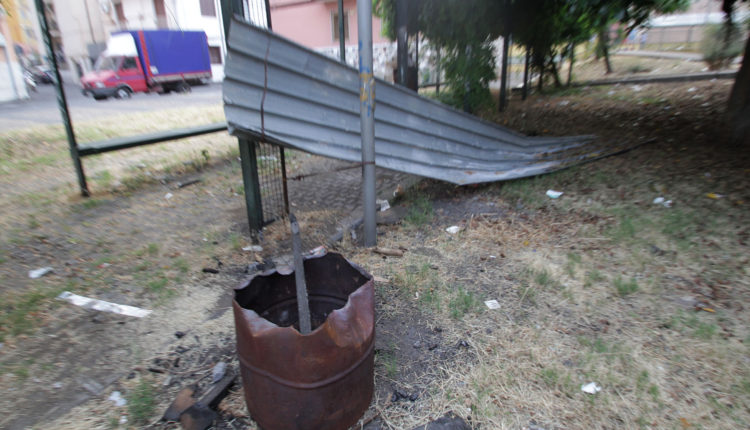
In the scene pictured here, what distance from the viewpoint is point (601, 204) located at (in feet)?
13.6

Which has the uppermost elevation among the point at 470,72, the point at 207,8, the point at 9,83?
the point at 207,8

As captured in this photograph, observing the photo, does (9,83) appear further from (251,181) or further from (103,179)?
(251,181)

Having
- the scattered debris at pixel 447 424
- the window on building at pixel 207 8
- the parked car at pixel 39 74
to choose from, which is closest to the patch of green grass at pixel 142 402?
the scattered debris at pixel 447 424

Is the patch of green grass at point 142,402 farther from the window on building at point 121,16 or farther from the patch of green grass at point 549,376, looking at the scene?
the window on building at point 121,16

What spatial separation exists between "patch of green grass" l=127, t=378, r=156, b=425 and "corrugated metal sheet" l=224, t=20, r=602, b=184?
1.74m

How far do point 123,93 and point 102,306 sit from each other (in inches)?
413

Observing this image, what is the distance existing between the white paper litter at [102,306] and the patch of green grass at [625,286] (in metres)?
3.31

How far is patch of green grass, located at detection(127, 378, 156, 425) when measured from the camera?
2.06 meters

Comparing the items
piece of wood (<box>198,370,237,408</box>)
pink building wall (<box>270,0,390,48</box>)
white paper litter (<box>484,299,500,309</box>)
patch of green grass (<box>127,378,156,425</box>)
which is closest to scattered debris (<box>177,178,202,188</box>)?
patch of green grass (<box>127,378,156,425</box>)

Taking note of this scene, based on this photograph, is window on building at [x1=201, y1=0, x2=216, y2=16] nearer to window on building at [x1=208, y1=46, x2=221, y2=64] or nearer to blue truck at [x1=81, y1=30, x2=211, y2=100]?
blue truck at [x1=81, y1=30, x2=211, y2=100]

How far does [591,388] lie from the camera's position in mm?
2184

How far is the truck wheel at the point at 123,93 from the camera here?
11.2m

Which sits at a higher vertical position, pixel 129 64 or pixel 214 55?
pixel 214 55

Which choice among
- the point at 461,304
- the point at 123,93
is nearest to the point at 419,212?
the point at 461,304
